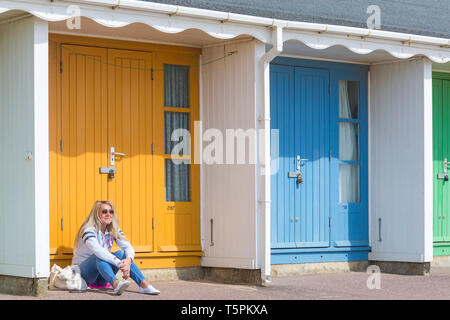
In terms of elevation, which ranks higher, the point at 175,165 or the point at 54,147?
the point at 54,147

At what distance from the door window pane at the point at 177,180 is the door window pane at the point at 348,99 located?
280 centimetres

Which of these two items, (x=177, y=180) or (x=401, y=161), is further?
(x=401, y=161)

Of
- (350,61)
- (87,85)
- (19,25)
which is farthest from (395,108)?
(19,25)

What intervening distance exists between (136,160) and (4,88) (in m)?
2.03

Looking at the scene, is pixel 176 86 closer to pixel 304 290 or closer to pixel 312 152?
pixel 312 152

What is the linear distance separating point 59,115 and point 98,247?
5.97 feet

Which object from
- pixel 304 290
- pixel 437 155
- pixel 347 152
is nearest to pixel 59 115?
pixel 304 290

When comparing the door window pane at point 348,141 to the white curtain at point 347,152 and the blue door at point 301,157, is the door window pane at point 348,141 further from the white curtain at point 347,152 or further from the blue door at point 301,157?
the blue door at point 301,157

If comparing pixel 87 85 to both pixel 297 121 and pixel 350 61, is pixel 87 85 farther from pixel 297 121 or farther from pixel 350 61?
pixel 350 61

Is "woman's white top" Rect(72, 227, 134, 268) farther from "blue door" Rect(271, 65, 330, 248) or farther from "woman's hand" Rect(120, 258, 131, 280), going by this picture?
"blue door" Rect(271, 65, 330, 248)

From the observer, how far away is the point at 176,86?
11.8m

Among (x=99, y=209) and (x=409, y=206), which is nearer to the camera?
(x=99, y=209)

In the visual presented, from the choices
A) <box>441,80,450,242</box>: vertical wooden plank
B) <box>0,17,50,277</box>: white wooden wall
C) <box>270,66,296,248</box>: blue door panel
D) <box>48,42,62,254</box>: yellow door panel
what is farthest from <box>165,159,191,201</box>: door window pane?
<box>441,80,450,242</box>: vertical wooden plank
